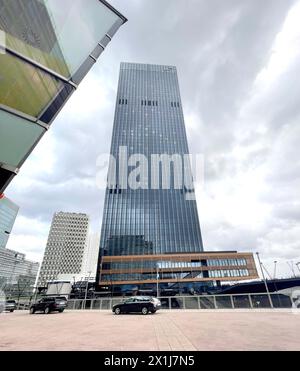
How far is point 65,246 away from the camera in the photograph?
131625 mm

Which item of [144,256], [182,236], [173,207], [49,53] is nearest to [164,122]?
[173,207]

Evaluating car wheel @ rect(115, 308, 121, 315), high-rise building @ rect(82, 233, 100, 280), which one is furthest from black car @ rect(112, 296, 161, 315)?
high-rise building @ rect(82, 233, 100, 280)

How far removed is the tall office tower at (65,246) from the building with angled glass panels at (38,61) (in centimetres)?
13188

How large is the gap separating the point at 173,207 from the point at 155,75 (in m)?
105

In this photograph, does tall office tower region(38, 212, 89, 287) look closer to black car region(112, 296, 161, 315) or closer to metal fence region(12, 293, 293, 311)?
Result: metal fence region(12, 293, 293, 311)

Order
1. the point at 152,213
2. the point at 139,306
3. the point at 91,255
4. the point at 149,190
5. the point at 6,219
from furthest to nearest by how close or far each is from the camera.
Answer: the point at 91,255
the point at 149,190
the point at 6,219
the point at 152,213
the point at 139,306

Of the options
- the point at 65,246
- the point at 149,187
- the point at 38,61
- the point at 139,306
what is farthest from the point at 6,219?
the point at 38,61

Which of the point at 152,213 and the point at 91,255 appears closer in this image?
the point at 152,213

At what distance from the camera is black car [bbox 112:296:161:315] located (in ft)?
48.7

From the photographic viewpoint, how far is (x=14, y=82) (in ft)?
10.6

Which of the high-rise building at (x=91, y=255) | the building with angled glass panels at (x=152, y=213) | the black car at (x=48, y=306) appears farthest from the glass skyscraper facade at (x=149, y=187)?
the high-rise building at (x=91, y=255)

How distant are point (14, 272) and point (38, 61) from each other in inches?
4499

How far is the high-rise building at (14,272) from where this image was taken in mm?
65838

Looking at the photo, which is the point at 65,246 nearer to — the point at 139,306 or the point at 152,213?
the point at 152,213
